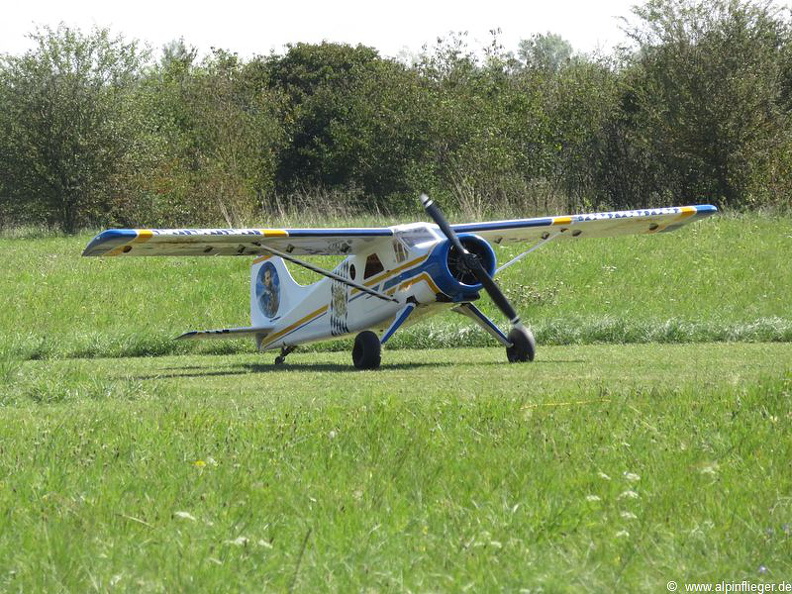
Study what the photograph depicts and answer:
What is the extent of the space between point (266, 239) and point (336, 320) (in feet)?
7.08

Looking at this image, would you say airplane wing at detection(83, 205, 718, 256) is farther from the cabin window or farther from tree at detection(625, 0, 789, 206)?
tree at detection(625, 0, 789, 206)

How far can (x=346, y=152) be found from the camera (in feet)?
170

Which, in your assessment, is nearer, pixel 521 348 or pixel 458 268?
pixel 458 268

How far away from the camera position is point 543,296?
81.3 ft

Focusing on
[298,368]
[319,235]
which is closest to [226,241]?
[319,235]

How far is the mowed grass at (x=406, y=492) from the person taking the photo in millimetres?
5258

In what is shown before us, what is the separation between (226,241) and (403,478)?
988 cm

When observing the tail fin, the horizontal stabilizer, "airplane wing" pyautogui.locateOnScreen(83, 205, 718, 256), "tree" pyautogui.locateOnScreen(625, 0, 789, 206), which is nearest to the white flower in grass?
"airplane wing" pyautogui.locateOnScreen(83, 205, 718, 256)

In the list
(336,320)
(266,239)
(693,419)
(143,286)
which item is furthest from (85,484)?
(143,286)

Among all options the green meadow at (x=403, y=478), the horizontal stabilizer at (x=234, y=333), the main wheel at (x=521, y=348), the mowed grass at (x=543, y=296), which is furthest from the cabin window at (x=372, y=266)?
the mowed grass at (x=543, y=296)

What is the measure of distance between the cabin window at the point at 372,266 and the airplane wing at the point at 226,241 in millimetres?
236

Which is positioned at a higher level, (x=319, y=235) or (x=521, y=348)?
(x=319, y=235)

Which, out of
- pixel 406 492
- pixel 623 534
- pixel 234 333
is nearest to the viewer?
pixel 623 534

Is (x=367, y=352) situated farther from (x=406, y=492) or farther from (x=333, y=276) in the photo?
(x=406, y=492)
